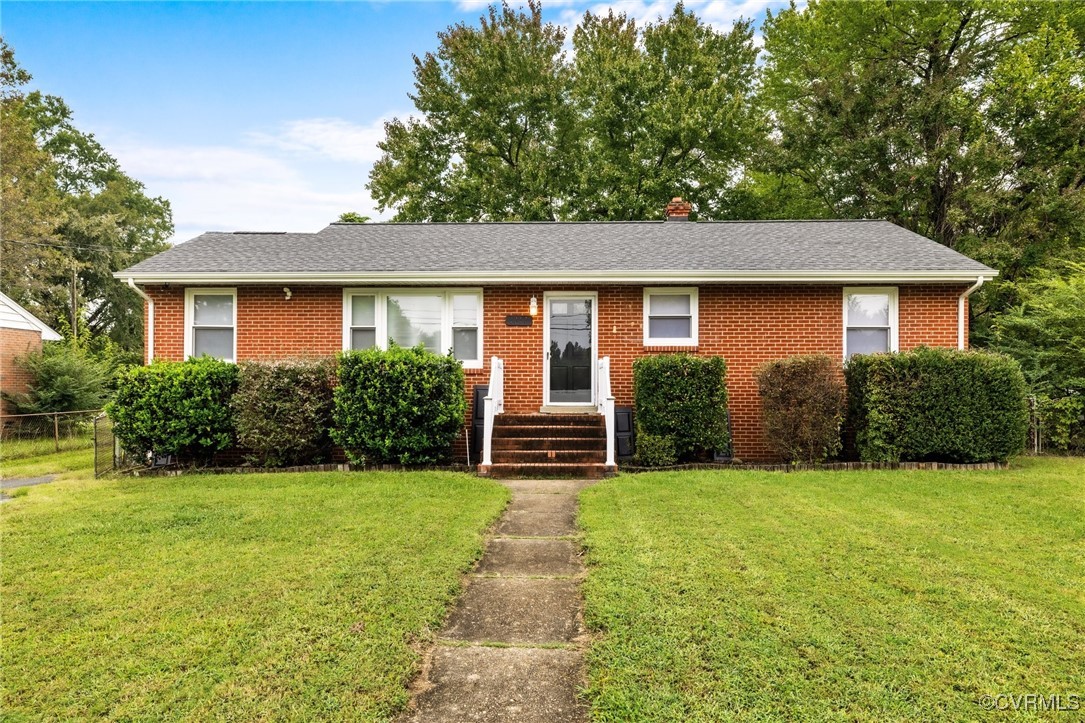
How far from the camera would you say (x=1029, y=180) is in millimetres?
15555

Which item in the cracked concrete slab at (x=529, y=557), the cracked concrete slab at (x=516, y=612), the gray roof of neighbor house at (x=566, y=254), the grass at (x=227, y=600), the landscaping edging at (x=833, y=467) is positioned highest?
the gray roof of neighbor house at (x=566, y=254)

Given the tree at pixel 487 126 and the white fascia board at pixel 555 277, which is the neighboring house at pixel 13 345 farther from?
the tree at pixel 487 126

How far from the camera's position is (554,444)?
8.80 metres

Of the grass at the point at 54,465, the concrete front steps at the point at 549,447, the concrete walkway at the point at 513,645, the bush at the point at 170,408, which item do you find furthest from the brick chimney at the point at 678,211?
the grass at the point at 54,465

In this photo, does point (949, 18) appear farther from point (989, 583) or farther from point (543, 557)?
point (543, 557)

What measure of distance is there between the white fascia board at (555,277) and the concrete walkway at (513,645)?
18.2 ft

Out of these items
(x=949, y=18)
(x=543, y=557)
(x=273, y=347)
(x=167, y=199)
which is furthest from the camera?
(x=167, y=199)

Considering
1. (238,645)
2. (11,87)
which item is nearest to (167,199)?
(11,87)

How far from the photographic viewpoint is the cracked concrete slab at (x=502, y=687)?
2525mm

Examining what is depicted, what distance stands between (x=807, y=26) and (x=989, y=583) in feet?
72.0

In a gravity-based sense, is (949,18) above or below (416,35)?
below

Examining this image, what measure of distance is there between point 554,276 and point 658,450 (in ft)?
11.3

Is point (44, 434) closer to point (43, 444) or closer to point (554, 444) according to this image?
point (43, 444)

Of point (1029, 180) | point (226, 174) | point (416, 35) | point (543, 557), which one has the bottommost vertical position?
point (543, 557)
